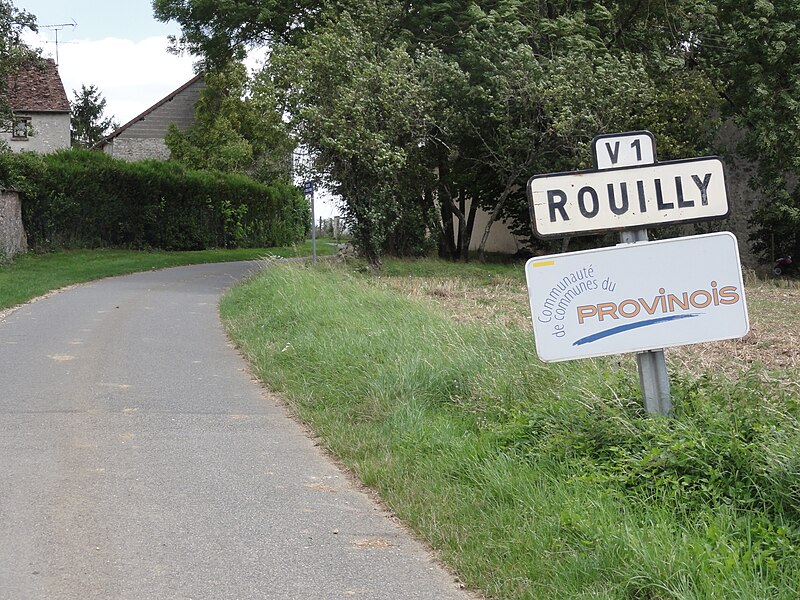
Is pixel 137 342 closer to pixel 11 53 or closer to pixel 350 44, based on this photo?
pixel 350 44

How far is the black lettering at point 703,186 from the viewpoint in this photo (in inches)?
236

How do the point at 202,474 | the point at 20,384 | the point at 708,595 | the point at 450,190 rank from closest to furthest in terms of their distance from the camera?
the point at 708,595, the point at 202,474, the point at 20,384, the point at 450,190

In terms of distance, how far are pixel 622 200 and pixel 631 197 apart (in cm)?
6

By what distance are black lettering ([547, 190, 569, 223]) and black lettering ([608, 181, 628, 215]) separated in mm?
282

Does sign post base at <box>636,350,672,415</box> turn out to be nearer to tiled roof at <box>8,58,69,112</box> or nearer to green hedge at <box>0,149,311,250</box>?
green hedge at <box>0,149,311,250</box>

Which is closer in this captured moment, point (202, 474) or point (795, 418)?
point (795, 418)

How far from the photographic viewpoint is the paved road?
4793mm

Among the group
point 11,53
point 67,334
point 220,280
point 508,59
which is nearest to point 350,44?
point 508,59

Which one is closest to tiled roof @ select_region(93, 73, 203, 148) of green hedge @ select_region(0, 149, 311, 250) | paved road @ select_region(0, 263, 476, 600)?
green hedge @ select_region(0, 149, 311, 250)

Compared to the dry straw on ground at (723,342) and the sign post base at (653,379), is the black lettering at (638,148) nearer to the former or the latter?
the sign post base at (653,379)

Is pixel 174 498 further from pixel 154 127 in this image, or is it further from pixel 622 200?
A: pixel 154 127

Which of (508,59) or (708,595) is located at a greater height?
(508,59)

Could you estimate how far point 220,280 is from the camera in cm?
2511

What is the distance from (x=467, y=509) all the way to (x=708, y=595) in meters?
1.83
